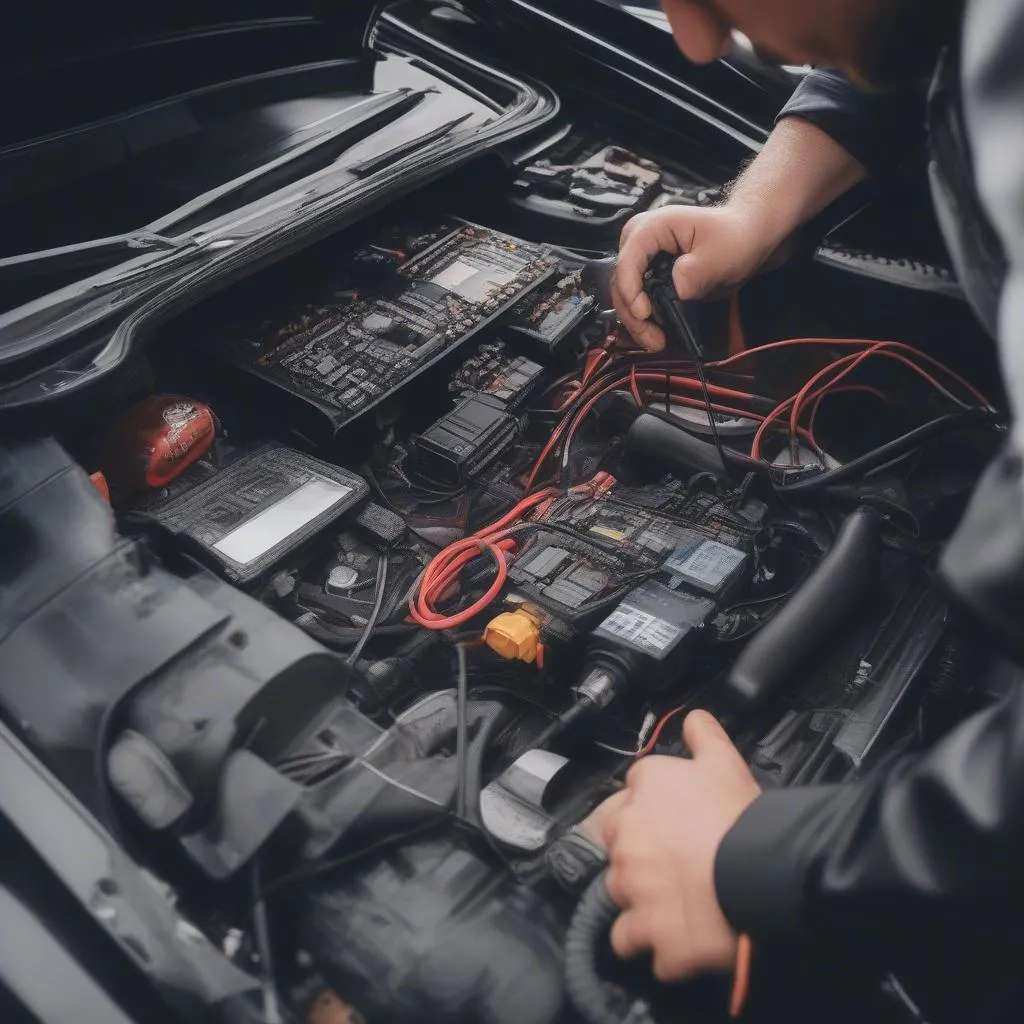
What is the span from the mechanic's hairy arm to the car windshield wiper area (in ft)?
1.98

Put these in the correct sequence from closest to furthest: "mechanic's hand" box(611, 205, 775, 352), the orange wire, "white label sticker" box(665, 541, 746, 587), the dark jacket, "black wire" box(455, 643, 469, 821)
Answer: the dark jacket, the orange wire, "black wire" box(455, 643, 469, 821), "white label sticker" box(665, 541, 746, 587), "mechanic's hand" box(611, 205, 775, 352)

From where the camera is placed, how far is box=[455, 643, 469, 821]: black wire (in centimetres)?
96

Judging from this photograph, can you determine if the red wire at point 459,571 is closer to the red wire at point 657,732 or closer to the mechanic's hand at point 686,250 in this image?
the red wire at point 657,732

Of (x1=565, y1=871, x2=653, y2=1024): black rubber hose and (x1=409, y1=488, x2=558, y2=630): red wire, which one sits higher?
(x1=409, y1=488, x2=558, y2=630): red wire

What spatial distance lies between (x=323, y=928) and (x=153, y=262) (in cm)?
97

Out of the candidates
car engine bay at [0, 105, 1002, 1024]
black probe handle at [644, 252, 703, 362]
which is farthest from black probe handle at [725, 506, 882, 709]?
black probe handle at [644, 252, 703, 362]

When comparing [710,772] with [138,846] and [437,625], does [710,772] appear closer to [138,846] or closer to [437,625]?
[437,625]

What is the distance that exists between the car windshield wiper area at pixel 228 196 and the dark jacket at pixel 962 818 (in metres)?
1.10

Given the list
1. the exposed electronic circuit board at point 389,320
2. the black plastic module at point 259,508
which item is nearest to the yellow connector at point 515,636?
the black plastic module at point 259,508

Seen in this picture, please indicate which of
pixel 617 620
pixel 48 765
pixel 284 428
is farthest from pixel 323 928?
pixel 284 428

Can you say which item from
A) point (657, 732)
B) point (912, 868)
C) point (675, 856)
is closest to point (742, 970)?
point (675, 856)

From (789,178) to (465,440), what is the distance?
704 millimetres

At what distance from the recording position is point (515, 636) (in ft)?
3.72

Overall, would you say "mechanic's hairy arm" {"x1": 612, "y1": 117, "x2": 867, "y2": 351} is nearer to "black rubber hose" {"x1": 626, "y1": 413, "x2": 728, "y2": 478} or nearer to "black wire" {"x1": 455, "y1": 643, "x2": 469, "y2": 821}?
"black rubber hose" {"x1": 626, "y1": 413, "x2": 728, "y2": 478}
